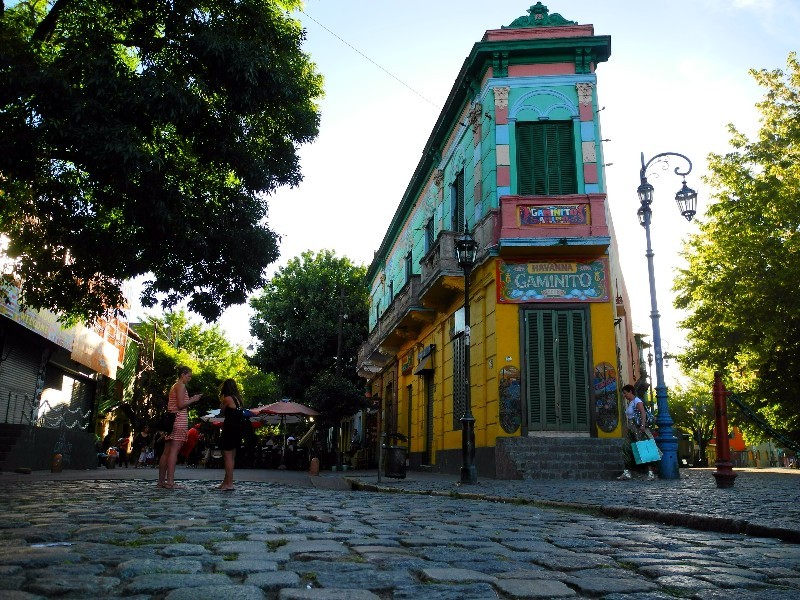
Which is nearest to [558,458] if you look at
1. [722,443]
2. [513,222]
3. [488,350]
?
[488,350]

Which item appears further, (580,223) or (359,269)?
(359,269)

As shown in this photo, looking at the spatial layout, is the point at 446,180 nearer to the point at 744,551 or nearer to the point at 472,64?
the point at 472,64

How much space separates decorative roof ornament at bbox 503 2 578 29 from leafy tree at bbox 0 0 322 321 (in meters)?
6.76

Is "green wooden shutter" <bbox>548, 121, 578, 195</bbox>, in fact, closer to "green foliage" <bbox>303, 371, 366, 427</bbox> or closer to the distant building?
the distant building

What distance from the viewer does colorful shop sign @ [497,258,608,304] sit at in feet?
50.3

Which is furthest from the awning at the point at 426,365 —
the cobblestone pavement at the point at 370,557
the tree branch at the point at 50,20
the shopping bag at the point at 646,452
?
the cobblestone pavement at the point at 370,557

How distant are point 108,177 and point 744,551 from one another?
30.1ft

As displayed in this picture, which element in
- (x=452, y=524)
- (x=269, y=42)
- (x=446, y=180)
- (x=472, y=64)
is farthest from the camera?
(x=446, y=180)

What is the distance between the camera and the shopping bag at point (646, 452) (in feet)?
44.1

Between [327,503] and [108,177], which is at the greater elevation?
[108,177]

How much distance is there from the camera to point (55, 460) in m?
15.4

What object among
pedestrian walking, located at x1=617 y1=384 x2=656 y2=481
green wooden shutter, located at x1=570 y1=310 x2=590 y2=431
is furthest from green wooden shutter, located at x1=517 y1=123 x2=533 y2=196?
pedestrian walking, located at x1=617 y1=384 x2=656 y2=481

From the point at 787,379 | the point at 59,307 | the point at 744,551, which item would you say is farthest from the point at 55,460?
the point at 787,379

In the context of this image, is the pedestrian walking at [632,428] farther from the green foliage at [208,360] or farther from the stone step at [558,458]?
the green foliage at [208,360]
